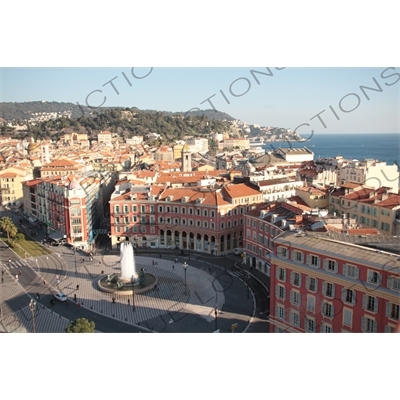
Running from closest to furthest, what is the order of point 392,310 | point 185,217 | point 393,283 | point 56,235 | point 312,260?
point 393,283 < point 392,310 < point 312,260 < point 185,217 < point 56,235

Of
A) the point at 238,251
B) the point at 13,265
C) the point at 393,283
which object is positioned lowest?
the point at 13,265

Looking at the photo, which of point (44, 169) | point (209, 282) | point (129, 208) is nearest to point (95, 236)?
point (129, 208)

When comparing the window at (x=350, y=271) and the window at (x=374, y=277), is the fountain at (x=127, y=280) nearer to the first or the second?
the window at (x=350, y=271)

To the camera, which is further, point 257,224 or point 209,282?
point 257,224

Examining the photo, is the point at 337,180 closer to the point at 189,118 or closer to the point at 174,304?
the point at 174,304

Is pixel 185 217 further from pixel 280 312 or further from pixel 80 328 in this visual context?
pixel 80 328

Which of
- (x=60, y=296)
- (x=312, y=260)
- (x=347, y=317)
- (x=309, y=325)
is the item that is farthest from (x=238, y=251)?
(x=347, y=317)

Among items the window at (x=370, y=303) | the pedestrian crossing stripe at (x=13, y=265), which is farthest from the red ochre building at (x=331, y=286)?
→ the pedestrian crossing stripe at (x=13, y=265)
